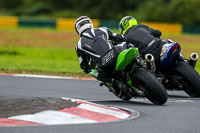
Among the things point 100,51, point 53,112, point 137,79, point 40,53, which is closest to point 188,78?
point 137,79

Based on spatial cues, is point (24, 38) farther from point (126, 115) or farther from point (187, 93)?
point (126, 115)

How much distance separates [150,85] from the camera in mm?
8547

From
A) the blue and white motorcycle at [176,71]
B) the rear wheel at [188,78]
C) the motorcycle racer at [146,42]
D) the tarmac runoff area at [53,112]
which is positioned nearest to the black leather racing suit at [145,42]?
the motorcycle racer at [146,42]

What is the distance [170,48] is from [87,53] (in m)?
1.53

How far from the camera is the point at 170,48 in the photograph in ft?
32.0

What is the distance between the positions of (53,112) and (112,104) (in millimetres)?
2029

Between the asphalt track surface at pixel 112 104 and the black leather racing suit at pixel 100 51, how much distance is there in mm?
541

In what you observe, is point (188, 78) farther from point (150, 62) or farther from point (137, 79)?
point (137, 79)

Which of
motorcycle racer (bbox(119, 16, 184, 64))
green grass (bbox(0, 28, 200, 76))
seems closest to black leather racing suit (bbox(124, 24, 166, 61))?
motorcycle racer (bbox(119, 16, 184, 64))

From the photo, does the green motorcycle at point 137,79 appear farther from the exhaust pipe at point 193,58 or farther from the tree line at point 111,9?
the tree line at point 111,9

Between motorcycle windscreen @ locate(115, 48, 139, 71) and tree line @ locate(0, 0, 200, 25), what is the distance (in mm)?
43336

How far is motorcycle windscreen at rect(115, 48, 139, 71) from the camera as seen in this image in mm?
8641

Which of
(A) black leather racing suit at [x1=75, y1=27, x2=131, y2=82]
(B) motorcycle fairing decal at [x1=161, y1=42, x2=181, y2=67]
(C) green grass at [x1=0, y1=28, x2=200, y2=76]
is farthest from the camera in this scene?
(C) green grass at [x1=0, y1=28, x2=200, y2=76]

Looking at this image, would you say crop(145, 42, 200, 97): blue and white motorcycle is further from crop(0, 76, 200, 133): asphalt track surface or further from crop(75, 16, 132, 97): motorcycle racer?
crop(75, 16, 132, 97): motorcycle racer
